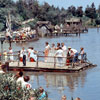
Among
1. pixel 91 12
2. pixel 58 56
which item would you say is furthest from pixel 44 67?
pixel 91 12

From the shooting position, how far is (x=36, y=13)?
123 meters

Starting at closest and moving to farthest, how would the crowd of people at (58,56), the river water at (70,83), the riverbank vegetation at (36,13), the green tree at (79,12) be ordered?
the river water at (70,83) → the crowd of people at (58,56) → the riverbank vegetation at (36,13) → the green tree at (79,12)

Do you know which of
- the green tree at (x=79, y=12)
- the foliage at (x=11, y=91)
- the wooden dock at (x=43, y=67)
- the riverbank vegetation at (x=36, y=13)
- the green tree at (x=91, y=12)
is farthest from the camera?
the green tree at (x=79, y=12)

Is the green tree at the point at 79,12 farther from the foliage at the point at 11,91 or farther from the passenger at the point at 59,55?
the foliage at the point at 11,91

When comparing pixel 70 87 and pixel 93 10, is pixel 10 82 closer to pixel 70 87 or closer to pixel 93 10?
pixel 70 87

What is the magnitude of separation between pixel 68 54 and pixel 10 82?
1510cm

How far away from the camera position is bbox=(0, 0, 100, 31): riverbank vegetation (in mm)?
92188

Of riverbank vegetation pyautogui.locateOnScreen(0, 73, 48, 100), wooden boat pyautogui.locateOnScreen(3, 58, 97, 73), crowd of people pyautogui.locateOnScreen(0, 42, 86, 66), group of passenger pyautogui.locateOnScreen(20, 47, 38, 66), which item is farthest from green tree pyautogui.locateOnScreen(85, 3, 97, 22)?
riverbank vegetation pyautogui.locateOnScreen(0, 73, 48, 100)

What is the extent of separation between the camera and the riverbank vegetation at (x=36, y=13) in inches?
3629

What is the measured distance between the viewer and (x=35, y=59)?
26906 mm

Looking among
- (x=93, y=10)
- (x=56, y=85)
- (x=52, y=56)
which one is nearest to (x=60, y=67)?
(x=52, y=56)

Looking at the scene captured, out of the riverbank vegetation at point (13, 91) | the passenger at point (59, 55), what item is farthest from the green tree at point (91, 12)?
the riverbank vegetation at point (13, 91)

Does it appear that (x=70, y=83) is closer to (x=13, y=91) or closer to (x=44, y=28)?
(x=13, y=91)

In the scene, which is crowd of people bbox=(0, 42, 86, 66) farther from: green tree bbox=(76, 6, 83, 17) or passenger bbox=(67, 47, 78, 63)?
green tree bbox=(76, 6, 83, 17)
